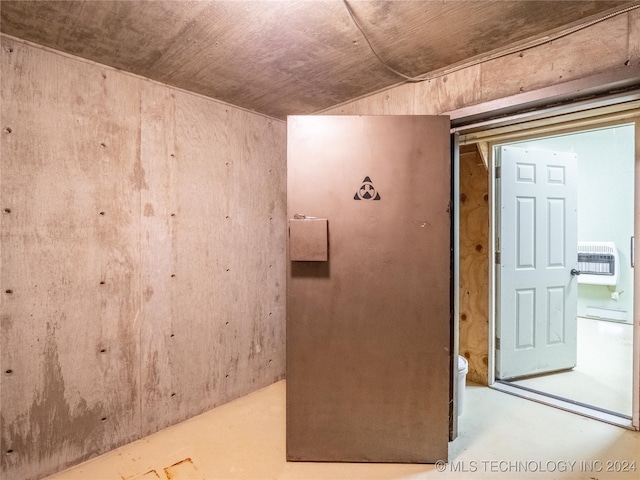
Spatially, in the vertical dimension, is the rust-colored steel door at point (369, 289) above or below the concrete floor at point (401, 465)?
above

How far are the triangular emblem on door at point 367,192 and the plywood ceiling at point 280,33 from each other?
0.70 metres

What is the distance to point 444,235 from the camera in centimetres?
170

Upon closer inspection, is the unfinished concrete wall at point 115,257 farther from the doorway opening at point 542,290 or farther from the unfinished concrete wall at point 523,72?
the doorway opening at point 542,290

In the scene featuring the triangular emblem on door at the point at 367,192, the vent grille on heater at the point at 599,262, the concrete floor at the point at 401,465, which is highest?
the triangular emblem on door at the point at 367,192

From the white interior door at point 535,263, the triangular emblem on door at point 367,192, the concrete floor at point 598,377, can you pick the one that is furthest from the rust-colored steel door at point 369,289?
the concrete floor at point 598,377

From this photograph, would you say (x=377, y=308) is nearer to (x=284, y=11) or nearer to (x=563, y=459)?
(x=563, y=459)

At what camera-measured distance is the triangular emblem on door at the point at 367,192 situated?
1705 millimetres

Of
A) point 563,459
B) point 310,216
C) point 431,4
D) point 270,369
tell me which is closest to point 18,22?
point 310,216

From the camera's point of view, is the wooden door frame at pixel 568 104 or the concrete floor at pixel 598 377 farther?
the concrete floor at pixel 598 377

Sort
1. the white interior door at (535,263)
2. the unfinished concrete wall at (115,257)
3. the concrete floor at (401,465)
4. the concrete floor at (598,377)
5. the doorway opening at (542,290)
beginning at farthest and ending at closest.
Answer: the white interior door at (535,263)
the doorway opening at (542,290)
the concrete floor at (598,377)
the concrete floor at (401,465)
the unfinished concrete wall at (115,257)

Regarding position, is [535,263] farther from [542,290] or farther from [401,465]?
[401,465]

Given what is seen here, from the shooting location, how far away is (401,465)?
1.75 m

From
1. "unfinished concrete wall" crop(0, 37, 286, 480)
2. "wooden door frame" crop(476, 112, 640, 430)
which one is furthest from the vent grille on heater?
"unfinished concrete wall" crop(0, 37, 286, 480)

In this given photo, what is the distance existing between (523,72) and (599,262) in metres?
4.04
